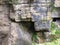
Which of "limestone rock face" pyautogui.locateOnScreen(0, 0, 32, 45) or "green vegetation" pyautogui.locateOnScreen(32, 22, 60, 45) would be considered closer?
"limestone rock face" pyautogui.locateOnScreen(0, 0, 32, 45)

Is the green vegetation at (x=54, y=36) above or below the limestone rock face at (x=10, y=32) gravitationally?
below

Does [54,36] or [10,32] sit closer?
[10,32]

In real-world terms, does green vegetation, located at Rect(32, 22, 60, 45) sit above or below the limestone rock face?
below

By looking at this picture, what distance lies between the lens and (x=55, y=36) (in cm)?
446

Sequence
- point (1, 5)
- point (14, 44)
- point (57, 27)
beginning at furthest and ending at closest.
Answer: point (57, 27), point (1, 5), point (14, 44)

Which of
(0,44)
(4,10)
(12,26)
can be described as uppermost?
(4,10)

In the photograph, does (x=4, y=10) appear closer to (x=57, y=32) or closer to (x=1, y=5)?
(x=1, y=5)

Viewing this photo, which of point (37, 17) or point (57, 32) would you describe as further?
point (57, 32)

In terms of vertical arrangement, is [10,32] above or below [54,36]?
above

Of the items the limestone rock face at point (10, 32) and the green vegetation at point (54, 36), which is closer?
the limestone rock face at point (10, 32)

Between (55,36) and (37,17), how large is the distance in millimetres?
624

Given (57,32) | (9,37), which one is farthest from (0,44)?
(57,32)

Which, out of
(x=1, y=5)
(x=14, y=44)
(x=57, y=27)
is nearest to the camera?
(x=14, y=44)

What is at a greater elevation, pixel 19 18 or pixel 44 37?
pixel 19 18
